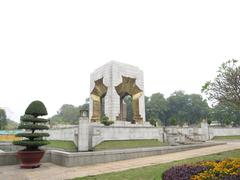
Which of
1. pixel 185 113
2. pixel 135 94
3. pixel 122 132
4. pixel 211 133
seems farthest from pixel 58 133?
pixel 185 113

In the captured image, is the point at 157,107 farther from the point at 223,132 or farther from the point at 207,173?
the point at 207,173

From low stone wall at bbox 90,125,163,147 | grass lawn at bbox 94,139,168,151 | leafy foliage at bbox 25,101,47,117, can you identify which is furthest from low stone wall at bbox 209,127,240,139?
leafy foliage at bbox 25,101,47,117

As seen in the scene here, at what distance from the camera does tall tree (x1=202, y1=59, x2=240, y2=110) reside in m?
7.69

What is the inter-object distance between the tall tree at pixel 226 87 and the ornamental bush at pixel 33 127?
7509 mm

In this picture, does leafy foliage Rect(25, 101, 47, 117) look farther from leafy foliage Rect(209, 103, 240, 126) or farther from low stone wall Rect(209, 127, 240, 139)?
leafy foliage Rect(209, 103, 240, 126)

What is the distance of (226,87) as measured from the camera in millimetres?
8062

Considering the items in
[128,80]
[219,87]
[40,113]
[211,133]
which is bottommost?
[211,133]

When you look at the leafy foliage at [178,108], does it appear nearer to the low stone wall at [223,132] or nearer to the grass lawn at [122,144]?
the low stone wall at [223,132]

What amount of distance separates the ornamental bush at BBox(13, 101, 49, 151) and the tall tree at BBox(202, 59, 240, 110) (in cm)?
751

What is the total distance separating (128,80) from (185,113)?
34.1 meters

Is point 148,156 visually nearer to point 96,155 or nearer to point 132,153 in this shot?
point 132,153

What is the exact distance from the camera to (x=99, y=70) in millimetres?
25891

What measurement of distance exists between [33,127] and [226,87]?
8529 mm

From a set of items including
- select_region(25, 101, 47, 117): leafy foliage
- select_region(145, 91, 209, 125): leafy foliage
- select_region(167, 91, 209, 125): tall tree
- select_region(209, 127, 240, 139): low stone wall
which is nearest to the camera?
select_region(25, 101, 47, 117): leafy foliage
